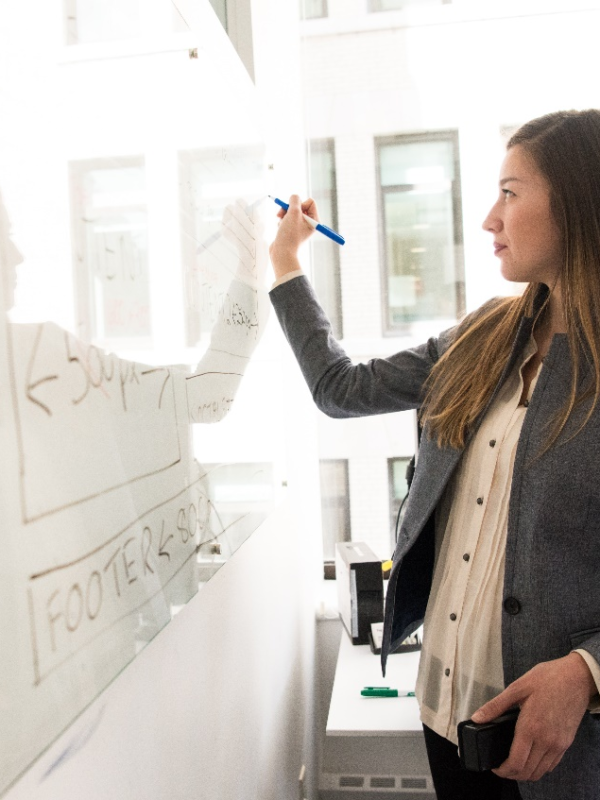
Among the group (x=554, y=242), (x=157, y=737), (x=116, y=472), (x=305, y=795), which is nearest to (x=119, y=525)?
(x=116, y=472)

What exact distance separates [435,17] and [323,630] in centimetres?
219

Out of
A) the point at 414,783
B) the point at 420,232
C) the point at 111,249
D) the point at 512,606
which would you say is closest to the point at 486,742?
the point at 512,606

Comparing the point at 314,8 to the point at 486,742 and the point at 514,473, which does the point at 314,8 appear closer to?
the point at 514,473

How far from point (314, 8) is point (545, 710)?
2.44m

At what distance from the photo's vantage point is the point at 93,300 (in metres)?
0.66

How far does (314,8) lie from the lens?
2553mm

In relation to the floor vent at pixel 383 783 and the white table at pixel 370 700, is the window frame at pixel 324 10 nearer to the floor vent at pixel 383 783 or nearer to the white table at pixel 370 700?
the white table at pixel 370 700

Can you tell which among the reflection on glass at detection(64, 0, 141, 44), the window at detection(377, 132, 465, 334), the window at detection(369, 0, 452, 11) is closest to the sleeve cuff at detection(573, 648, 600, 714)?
the reflection on glass at detection(64, 0, 141, 44)

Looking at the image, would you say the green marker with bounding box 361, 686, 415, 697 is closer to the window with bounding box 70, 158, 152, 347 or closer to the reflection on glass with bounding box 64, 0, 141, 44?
the window with bounding box 70, 158, 152, 347

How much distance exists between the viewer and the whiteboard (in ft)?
1.72

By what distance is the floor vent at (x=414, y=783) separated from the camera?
89.6 inches

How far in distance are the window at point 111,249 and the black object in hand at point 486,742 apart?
715 millimetres

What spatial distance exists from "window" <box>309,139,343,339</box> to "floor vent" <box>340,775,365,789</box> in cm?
152

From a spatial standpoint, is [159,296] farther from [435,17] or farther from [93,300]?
[435,17]
